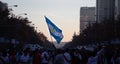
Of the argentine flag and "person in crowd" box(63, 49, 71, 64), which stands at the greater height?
the argentine flag

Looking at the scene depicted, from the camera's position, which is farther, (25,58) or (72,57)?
(25,58)

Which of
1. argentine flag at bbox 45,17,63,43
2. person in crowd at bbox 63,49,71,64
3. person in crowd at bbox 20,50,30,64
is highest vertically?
argentine flag at bbox 45,17,63,43

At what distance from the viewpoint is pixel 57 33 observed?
25000 mm

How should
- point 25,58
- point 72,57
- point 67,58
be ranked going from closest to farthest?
1. point 67,58
2. point 72,57
3. point 25,58

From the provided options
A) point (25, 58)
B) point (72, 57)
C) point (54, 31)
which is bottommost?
point (25, 58)

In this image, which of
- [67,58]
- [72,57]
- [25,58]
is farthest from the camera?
[25,58]

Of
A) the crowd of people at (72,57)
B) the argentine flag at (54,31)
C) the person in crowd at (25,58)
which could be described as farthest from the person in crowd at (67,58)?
the person in crowd at (25,58)

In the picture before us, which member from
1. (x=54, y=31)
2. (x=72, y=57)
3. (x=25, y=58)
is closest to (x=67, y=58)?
(x=72, y=57)

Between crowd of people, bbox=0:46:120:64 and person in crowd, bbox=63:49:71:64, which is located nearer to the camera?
crowd of people, bbox=0:46:120:64

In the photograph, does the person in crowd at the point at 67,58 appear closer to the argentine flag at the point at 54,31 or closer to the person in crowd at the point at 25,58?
the argentine flag at the point at 54,31

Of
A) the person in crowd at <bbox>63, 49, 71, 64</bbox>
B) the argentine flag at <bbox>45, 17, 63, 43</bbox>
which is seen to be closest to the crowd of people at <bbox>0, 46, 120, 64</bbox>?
the person in crowd at <bbox>63, 49, 71, 64</bbox>

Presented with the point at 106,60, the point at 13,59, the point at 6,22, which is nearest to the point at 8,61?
the point at 13,59

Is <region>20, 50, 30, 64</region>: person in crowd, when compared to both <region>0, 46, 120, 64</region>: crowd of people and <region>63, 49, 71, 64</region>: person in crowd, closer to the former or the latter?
<region>0, 46, 120, 64</region>: crowd of people

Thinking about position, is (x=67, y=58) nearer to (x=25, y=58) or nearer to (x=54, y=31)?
(x=54, y=31)
